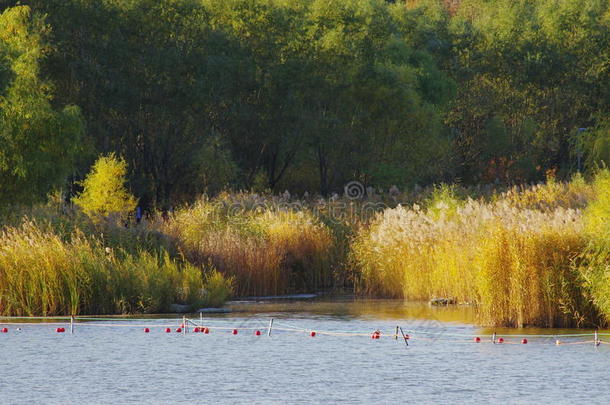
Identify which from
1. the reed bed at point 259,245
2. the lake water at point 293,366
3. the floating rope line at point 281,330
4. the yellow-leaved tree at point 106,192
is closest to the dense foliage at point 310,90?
the yellow-leaved tree at point 106,192

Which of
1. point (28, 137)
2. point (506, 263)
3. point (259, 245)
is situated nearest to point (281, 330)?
point (506, 263)

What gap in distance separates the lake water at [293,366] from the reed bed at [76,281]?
1309 mm

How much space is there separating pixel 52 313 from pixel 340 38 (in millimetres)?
39615

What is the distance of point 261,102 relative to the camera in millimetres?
61656

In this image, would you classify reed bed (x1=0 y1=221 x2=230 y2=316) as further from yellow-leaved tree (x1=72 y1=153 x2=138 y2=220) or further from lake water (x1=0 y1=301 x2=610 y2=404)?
yellow-leaved tree (x1=72 y1=153 x2=138 y2=220)

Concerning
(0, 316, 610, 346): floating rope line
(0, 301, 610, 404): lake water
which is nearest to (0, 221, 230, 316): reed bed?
(0, 316, 610, 346): floating rope line

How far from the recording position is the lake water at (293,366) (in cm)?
1497

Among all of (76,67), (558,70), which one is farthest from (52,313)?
(558,70)

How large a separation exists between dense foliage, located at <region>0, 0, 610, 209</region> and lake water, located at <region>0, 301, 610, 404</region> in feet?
76.6

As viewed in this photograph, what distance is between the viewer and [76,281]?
2369 cm

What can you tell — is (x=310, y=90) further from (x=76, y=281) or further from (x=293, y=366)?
(x=293, y=366)

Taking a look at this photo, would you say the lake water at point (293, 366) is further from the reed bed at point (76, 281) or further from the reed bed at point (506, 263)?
the reed bed at point (76, 281)

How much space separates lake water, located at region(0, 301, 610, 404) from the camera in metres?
15.0

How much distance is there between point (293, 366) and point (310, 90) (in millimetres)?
44628
